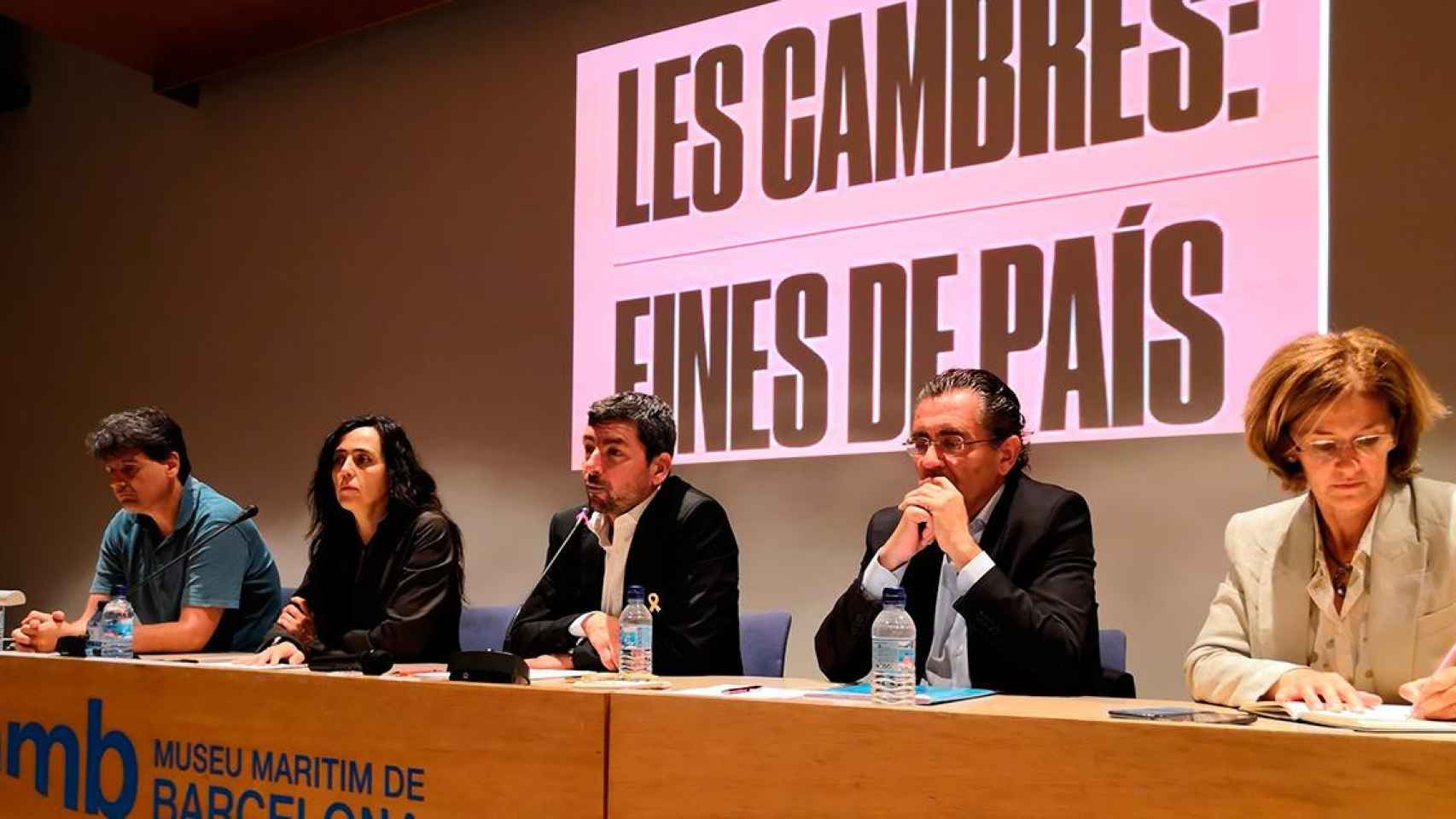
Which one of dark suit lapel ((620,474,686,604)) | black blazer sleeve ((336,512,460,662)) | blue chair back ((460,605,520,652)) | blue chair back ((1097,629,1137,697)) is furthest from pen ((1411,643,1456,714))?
blue chair back ((460,605,520,652))

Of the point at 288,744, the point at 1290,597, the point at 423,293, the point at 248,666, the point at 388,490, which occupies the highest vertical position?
the point at 423,293

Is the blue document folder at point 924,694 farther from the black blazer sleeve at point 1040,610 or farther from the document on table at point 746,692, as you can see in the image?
the black blazer sleeve at point 1040,610

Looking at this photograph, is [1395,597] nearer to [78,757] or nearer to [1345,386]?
[1345,386]

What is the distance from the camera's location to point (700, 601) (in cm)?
273

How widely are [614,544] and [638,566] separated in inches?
4.9

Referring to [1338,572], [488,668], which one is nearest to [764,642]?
[488,668]

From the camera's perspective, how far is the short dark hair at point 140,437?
11.4 feet

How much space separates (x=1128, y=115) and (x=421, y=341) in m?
2.70

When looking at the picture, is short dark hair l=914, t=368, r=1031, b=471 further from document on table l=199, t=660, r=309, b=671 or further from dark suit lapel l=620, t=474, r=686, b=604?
document on table l=199, t=660, r=309, b=671

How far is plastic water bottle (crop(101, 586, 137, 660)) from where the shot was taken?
277 cm

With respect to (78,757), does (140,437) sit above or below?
above

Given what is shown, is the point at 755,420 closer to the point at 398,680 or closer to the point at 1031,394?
the point at 1031,394

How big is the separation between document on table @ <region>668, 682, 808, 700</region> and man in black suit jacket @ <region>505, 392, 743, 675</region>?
2.10 feet

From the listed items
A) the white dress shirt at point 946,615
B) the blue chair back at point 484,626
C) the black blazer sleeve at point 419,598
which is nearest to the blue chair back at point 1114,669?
the white dress shirt at point 946,615
